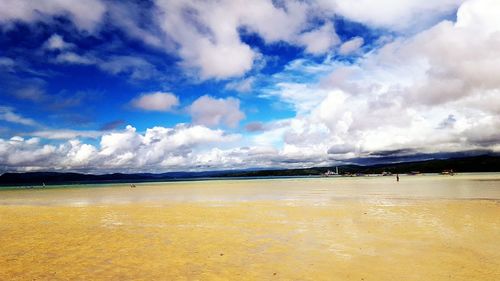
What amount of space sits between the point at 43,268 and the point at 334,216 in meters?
18.7

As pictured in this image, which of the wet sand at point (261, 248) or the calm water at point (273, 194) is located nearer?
the wet sand at point (261, 248)

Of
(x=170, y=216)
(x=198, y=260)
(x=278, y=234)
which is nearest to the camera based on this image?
(x=198, y=260)

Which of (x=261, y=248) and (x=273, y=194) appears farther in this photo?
(x=273, y=194)

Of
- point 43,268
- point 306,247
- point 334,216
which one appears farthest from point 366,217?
point 43,268

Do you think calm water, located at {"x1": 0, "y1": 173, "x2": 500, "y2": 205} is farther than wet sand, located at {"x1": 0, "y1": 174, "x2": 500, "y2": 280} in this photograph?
Yes

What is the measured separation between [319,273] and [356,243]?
5308 mm

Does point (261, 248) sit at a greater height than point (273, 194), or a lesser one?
greater

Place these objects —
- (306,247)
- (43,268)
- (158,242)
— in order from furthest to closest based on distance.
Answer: (158,242), (306,247), (43,268)

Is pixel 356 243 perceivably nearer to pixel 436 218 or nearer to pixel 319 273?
pixel 319 273

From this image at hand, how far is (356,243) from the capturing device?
1602 cm

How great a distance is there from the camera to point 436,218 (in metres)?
23.5

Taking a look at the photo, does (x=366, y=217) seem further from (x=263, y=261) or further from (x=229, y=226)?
(x=263, y=261)

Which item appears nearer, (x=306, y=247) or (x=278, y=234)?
(x=306, y=247)

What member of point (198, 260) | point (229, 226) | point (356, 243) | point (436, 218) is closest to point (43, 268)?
point (198, 260)
